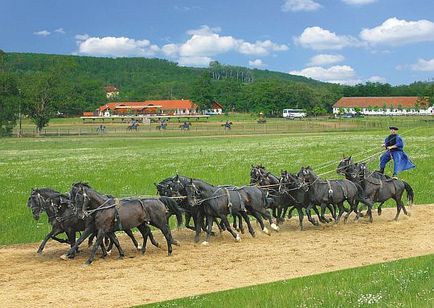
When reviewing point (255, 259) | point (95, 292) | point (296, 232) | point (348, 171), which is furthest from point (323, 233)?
point (95, 292)

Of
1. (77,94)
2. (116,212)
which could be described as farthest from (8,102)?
(116,212)

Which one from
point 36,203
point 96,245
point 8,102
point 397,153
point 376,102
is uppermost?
point 376,102

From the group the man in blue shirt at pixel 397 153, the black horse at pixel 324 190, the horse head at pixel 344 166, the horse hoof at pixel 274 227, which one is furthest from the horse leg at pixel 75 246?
the man in blue shirt at pixel 397 153

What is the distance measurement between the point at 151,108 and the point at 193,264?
164 m

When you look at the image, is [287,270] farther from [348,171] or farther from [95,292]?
[348,171]

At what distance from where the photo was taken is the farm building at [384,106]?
16907 cm

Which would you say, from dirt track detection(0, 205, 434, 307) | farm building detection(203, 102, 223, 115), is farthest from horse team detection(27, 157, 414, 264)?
farm building detection(203, 102, 223, 115)

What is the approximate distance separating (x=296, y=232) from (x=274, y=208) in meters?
1.33

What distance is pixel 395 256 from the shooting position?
14852mm

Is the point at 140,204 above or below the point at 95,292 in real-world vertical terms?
above

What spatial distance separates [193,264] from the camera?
14508 millimetres

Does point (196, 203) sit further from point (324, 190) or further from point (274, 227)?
point (324, 190)

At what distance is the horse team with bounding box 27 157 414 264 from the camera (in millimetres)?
15078

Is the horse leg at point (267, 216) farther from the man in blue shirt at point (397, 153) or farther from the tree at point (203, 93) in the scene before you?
the tree at point (203, 93)
